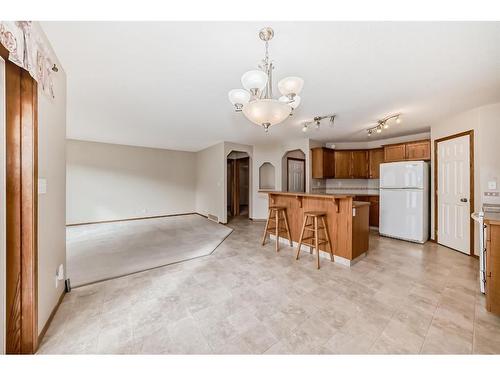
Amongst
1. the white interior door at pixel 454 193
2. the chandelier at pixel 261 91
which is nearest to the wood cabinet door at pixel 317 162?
the white interior door at pixel 454 193

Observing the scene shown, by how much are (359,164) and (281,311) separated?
4617 millimetres

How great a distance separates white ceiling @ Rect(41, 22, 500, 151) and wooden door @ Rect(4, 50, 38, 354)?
64 cm

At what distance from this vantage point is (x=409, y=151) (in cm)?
403

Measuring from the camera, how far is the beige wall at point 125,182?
5301mm

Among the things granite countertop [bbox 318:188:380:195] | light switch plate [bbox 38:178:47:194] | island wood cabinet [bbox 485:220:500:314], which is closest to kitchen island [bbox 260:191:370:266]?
island wood cabinet [bbox 485:220:500:314]

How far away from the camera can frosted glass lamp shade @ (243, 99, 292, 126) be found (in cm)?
142

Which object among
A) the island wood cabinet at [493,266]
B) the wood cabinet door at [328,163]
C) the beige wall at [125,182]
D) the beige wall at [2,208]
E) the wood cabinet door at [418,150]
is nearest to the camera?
the beige wall at [2,208]

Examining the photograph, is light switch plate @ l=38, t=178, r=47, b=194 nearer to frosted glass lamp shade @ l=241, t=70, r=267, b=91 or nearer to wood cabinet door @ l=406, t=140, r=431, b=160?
frosted glass lamp shade @ l=241, t=70, r=267, b=91

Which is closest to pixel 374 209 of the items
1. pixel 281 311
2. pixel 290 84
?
pixel 281 311

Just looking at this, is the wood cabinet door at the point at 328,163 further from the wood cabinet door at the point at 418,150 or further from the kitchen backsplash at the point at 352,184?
the wood cabinet door at the point at 418,150

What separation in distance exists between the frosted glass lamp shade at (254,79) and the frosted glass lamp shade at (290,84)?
0.16m

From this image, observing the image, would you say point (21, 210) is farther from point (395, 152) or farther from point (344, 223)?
point (395, 152)
